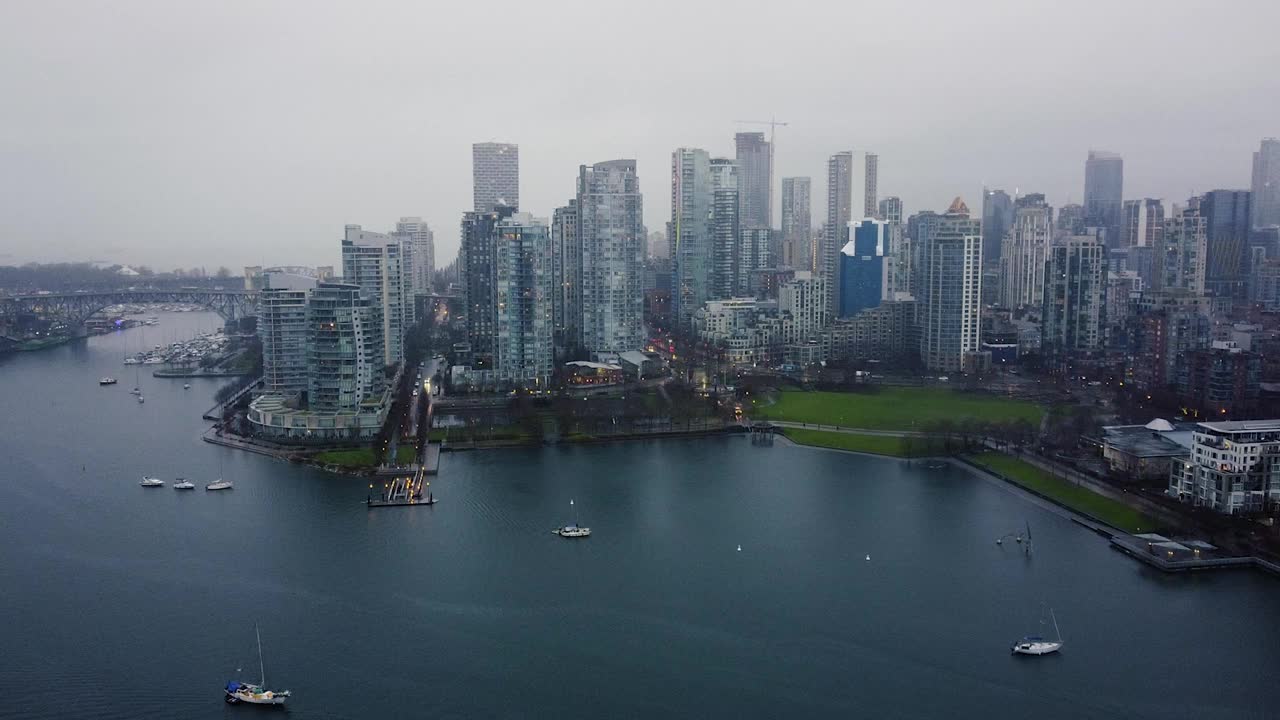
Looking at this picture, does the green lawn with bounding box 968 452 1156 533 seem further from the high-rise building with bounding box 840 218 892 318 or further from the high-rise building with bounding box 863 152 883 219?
A: the high-rise building with bounding box 863 152 883 219

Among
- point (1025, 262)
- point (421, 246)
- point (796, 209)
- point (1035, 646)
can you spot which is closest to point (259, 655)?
point (1035, 646)

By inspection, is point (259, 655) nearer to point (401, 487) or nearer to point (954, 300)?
point (401, 487)

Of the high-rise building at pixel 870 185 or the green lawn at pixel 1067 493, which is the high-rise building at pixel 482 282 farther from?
the high-rise building at pixel 870 185

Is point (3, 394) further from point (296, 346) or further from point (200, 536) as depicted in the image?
point (200, 536)

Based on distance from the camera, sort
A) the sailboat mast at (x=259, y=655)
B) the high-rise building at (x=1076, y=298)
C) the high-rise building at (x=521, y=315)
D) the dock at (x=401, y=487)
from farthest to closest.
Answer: the high-rise building at (x=1076, y=298) → the high-rise building at (x=521, y=315) → the dock at (x=401, y=487) → the sailboat mast at (x=259, y=655)

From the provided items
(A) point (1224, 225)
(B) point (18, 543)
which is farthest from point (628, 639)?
(A) point (1224, 225)

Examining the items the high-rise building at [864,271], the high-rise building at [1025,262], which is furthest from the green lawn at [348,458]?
the high-rise building at [1025,262]

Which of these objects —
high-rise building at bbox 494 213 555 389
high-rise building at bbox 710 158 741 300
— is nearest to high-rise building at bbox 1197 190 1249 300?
high-rise building at bbox 710 158 741 300
